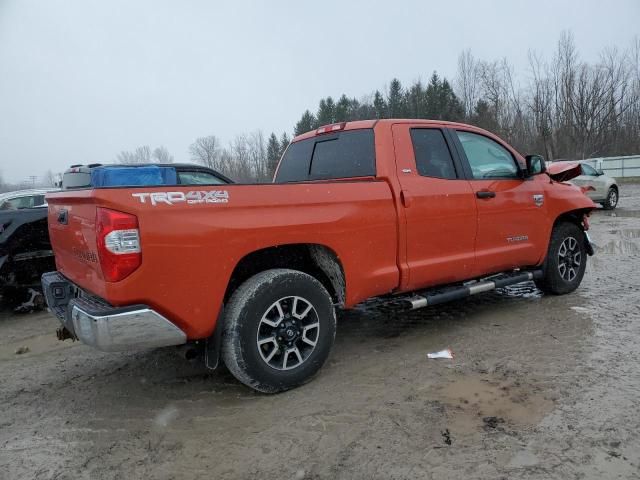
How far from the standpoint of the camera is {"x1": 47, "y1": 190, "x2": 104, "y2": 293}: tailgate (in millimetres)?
2830

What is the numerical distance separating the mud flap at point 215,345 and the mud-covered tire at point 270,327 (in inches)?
1.2

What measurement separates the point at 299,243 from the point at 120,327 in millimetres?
1305

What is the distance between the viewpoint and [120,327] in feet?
8.86

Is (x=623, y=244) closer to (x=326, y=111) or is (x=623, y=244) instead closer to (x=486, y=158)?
(x=486, y=158)

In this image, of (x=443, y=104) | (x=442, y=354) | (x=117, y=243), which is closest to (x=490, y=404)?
(x=442, y=354)

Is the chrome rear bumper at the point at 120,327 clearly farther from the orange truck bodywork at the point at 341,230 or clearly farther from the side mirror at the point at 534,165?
the side mirror at the point at 534,165

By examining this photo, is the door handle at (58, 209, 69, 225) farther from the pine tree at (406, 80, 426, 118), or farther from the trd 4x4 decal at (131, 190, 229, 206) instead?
the pine tree at (406, 80, 426, 118)

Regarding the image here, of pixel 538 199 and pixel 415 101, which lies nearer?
pixel 538 199

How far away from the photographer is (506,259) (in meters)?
4.79

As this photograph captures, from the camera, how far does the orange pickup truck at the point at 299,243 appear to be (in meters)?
2.77

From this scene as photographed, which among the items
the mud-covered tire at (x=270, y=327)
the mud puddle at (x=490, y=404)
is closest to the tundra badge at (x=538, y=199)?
the mud puddle at (x=490, y=404)

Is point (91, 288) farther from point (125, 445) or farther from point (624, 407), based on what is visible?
point (624, 407)

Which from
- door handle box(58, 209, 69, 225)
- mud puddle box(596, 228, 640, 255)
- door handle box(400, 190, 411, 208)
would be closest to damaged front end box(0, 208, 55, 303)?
door handle box(58, 209, 69, 225)

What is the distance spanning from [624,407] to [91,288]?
339cm
